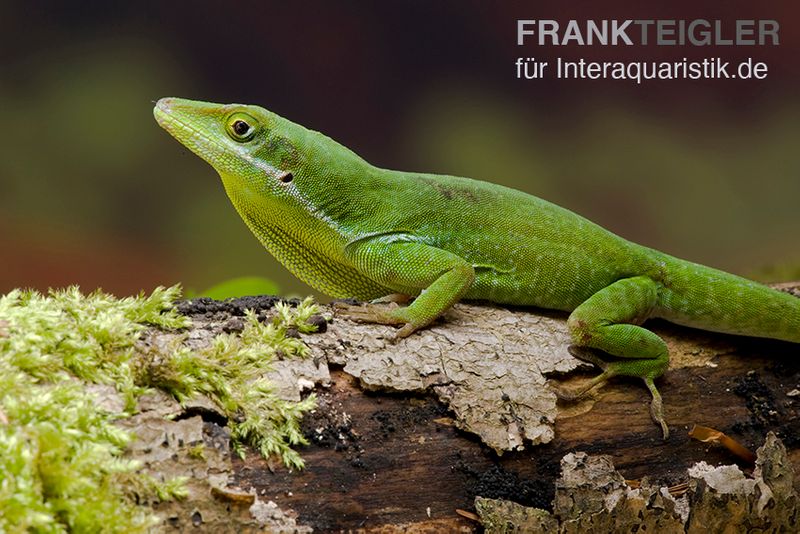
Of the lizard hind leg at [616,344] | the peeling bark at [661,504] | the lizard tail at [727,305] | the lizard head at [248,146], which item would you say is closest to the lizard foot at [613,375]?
the lizard hind leg at [616,344]

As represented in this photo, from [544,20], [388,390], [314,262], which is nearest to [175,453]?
[388,390]

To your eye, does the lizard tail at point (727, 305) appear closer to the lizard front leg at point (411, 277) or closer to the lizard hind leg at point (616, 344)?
the lizard hind leg at point (616, 344)

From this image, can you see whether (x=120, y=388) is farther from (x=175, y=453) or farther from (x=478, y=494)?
(x=478, y=494)

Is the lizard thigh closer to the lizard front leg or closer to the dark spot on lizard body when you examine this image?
the lizard front leg

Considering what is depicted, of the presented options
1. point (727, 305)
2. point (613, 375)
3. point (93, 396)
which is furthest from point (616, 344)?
point (93, 396)

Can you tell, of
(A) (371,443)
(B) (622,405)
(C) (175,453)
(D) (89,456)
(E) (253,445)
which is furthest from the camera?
(B) (622,405)

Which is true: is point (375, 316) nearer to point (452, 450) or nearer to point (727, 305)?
point (452, 450)

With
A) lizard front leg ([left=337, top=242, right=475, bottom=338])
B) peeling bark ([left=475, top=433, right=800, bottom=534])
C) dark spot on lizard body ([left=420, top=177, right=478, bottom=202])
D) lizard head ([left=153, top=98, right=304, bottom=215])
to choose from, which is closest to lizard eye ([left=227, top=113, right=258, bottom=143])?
lizard head ([left=153, top=98, right=304, bottom=215])
